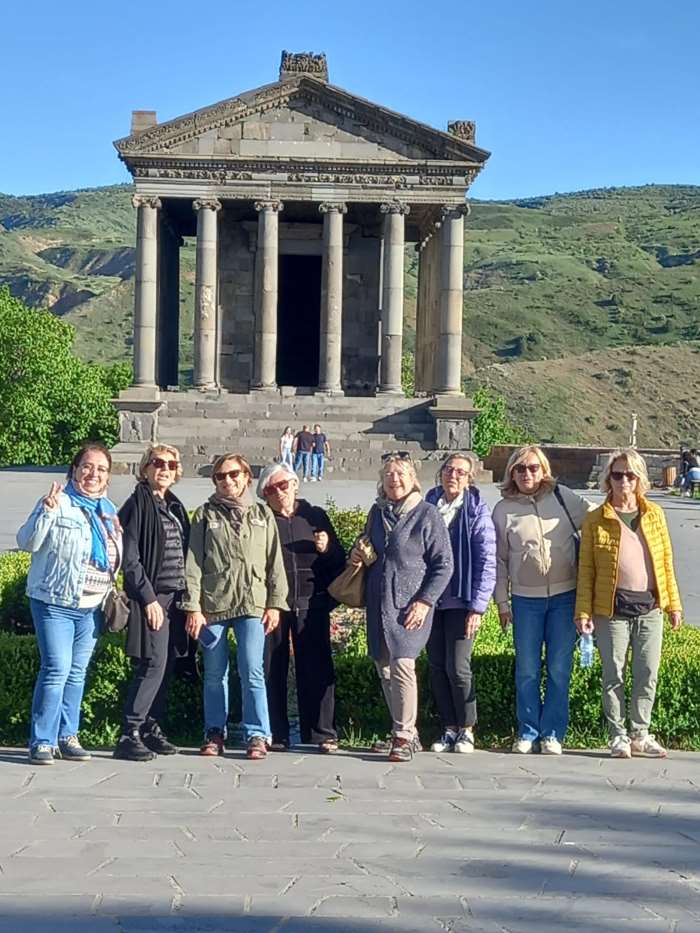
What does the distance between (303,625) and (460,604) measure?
3.49 feet

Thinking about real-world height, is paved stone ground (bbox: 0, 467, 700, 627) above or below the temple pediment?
below

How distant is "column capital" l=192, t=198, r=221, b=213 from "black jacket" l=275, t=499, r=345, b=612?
1169 inches

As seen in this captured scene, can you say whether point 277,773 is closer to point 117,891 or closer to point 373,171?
point 117,891

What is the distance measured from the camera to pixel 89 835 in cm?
646

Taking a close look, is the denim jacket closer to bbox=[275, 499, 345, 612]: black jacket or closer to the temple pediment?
bbox=[275, 499, 345, 612]: black jacket

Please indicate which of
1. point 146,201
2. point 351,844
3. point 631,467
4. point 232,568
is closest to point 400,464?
point 232,568

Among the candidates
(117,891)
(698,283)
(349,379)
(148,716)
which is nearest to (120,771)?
(148,716)

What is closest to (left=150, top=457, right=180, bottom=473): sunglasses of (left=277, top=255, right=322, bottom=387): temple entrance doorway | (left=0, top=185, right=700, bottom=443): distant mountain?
(left=277, top=255, right=322, bottom=387): temple entrance doorway

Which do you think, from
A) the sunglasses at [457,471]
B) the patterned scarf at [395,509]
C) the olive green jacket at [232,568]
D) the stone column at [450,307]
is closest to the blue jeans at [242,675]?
the olive green jacket at [232,568]

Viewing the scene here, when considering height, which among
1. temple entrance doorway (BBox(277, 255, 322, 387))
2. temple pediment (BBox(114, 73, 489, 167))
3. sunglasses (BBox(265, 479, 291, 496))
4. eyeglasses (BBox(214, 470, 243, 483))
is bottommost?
sunglasses (BBox(265, 479, 291, 496))

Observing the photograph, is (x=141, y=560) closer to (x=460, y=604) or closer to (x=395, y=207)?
(x=460, y=604)

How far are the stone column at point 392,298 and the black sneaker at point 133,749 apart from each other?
29.8 meters

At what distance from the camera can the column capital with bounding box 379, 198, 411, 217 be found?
3734cm

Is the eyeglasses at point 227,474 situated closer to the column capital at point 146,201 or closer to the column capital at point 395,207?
the column capital at point 146,201
